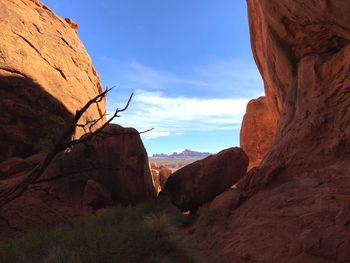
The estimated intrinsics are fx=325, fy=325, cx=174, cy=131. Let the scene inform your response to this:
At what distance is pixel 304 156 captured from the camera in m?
9.92

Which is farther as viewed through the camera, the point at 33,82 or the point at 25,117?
the point at 33,82

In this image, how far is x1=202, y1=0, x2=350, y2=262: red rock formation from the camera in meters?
6.74

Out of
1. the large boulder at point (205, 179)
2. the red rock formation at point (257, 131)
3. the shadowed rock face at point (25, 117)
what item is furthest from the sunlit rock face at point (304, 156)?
the red rock formation at point (257, 131)

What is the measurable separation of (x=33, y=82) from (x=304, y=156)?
546 inches

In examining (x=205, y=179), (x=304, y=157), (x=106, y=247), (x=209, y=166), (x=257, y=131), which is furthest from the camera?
(x=257, y=131)

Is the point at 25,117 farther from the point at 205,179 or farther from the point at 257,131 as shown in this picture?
the point at 257,131

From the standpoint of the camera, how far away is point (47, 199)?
12758mm

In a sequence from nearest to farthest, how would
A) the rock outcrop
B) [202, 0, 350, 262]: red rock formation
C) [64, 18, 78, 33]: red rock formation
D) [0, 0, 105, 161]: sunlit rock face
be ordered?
[202, 0, 350, 262]: red rock formation → the rock outcrop → [0, 0, 105, 161]: sunlit rock face → [64, 18, 78, 33]: red rock formation

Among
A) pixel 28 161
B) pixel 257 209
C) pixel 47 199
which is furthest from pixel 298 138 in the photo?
pixel 28 161

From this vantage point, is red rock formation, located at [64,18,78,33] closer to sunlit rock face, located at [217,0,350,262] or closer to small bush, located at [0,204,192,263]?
sunlit rock face, located at [217,0,350,262]

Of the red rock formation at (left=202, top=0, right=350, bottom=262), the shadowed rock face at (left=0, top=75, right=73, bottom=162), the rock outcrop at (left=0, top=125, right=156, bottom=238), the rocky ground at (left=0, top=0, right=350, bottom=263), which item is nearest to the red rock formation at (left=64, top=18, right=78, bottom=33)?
the rocky ground at (left=0, top=0, right=350, bottom=263)

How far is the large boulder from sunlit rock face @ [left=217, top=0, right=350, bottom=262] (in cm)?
383

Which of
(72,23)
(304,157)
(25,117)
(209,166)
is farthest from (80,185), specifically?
(72,23)

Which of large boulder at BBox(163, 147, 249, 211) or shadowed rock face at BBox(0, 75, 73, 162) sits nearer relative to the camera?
large boulder at BBox(163, 147, 249, 211)
